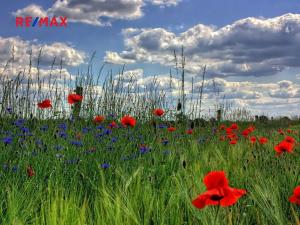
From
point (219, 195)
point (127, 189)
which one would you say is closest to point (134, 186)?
point (127, 189)

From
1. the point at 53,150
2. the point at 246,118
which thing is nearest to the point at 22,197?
the point at 53,150

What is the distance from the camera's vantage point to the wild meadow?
214 centimetres

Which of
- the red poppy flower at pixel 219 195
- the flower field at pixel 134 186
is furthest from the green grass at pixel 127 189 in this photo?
the red poppy flower at pixel 219 195

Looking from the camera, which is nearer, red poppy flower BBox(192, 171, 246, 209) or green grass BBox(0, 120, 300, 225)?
red poppy flower BBox(192, 171, 246, 209)

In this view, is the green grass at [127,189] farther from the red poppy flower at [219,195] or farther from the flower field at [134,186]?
the red poppy flower at [219,195]

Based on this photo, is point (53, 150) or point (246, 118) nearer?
point (53, 150)

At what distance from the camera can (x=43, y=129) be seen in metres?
5.41

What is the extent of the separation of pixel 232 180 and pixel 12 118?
4.27m

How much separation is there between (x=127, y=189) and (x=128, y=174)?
23.1 inches

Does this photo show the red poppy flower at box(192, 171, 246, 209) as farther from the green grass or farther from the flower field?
the green grass

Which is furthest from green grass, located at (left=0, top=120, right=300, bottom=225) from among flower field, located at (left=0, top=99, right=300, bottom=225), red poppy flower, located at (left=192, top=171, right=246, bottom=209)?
red poppy flower, located at (left=192, top=171, right=246, bottom=209)

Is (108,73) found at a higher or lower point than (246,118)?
higher

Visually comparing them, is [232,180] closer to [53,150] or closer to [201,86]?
[53,150]

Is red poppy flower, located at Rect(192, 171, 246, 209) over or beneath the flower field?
over
